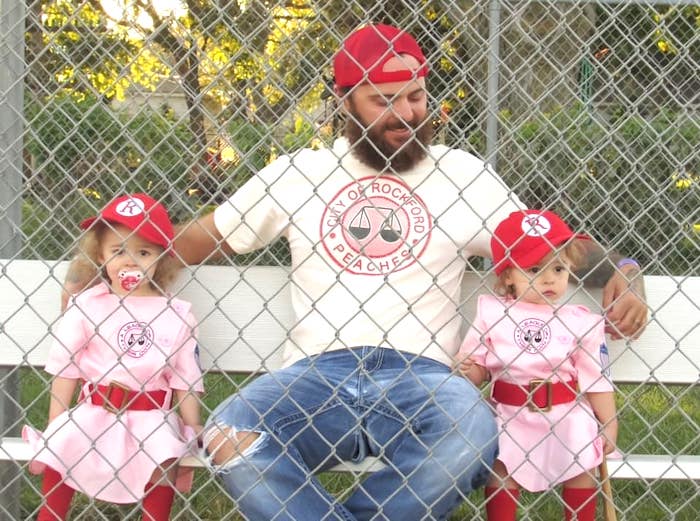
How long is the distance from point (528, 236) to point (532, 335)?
0.31 meters

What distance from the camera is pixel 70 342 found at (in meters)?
2.74

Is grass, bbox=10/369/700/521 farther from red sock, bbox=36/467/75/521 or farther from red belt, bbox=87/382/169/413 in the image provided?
red belt, bbox=87/382/169/413

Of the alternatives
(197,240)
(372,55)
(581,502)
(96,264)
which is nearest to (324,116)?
(372,55)

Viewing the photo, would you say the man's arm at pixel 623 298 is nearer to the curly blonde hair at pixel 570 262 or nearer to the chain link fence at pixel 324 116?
the curly blonde hair at pixel 570 262

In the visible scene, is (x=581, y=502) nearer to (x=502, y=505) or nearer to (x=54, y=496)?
(x=502, y=505)

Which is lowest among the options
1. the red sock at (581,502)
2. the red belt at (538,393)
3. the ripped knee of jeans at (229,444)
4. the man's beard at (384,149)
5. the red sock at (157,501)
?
the red sock at (157,501)

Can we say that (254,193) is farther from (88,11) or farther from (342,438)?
(88,11)

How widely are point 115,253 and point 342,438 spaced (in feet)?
2.69

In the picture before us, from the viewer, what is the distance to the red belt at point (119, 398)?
106 inches

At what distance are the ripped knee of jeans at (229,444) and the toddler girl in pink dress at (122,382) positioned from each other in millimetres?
125

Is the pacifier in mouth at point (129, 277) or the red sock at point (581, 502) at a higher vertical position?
the red sock at point (581, 502)

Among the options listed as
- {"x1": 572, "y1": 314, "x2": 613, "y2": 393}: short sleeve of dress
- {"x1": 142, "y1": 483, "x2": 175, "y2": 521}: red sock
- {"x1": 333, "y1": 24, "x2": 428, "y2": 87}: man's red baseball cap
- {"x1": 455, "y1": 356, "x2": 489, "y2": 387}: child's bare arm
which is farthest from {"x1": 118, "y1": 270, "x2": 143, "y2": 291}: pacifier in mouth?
{"x1": 572, "y1": 314, "x2": 613, "y2": 393}: short sleeve of dress

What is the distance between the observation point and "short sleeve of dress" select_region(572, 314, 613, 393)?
8.80 ft

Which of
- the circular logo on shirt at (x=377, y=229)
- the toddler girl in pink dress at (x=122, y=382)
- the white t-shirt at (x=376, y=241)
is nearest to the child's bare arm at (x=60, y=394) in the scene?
the toddler girl in pink dress at (x=122, y=382)
